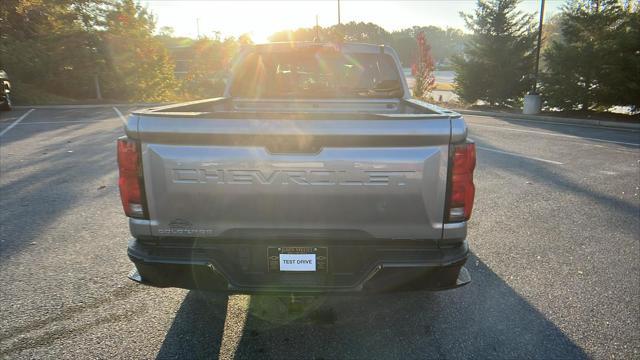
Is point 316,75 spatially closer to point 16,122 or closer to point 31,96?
point 16,122

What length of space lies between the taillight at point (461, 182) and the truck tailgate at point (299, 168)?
59 millimetres

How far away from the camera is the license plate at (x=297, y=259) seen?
212cm

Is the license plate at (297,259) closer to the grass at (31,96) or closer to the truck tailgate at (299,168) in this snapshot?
the truck tailgate at (299,168)

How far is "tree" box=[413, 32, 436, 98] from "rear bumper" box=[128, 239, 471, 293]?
25.1 m

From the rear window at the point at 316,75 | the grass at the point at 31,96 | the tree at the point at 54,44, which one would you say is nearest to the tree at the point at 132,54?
the tree at the point at 54,44

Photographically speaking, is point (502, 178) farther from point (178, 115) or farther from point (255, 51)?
point (178, 115)

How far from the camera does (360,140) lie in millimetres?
2006

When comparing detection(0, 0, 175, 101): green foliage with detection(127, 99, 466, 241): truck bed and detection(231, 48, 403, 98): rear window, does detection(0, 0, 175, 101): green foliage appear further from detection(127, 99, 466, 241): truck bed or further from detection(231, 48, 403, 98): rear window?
detection(127, 99, 466, 241): truck bed

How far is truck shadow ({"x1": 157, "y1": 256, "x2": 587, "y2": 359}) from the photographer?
2.45 meters

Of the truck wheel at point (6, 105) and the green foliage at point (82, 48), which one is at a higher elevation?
the green foliage at point (82, 48)

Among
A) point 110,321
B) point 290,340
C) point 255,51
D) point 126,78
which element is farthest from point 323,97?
point 126,78

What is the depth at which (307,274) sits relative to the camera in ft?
7.04

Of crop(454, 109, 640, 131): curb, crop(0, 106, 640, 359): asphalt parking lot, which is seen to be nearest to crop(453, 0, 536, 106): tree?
crop(454, 109, 640, 131): curb

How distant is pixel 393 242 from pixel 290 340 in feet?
3.32
